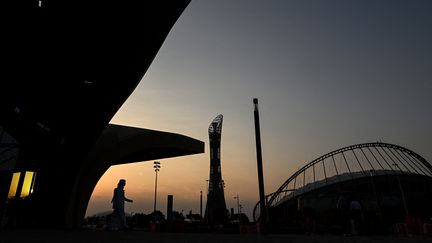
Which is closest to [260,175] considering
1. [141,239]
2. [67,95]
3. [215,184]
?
[141,239]

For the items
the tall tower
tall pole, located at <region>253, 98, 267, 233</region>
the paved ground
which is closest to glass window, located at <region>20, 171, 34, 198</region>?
the paved ground

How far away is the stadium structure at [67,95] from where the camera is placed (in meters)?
6.63

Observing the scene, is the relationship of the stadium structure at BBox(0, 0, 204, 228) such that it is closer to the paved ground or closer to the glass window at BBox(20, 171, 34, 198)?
the glass window at BBox(20, 171, 34, 198)

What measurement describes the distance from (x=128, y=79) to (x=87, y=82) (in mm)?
2206

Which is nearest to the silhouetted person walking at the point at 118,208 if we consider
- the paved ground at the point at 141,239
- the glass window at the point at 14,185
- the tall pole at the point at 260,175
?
the paved ground at the point at 141,239

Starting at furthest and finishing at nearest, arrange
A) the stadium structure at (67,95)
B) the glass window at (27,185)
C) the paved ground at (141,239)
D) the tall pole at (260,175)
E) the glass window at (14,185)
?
the glass window at (27,185)
the glass window at (14,185)
the tall pole at (260,175)
the paved ground at (141,239)
the stadium structure at (67,95)

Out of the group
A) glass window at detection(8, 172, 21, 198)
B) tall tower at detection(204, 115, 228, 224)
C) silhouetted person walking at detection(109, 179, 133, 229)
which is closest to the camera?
silhouetted person walking at detection(109, 179, 133, 229)

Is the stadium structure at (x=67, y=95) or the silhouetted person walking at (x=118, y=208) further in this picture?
the silhouetted person walking at (x=118, y=208)

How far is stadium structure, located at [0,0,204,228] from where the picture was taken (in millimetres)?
6629

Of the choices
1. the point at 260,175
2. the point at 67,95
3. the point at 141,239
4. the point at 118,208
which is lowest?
the point at 141,239

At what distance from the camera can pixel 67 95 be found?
39.2ft

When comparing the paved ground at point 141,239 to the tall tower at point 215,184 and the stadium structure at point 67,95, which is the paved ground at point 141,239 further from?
the tall tower at point 215,184

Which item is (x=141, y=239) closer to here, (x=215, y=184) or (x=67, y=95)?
(x=67, y=95)

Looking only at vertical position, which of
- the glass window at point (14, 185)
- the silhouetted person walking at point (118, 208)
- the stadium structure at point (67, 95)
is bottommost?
the silhouetted person walking at point (118, 208)
